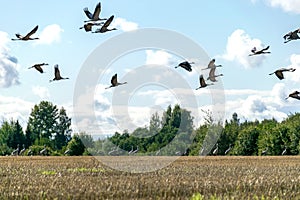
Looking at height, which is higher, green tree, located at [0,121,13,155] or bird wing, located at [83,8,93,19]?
green tree, located at [0,121,13,155]

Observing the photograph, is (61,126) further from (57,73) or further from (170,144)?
(57,73)

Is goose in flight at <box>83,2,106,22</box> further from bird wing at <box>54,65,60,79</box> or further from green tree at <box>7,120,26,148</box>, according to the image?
green tree at <box>7,120,26,148</box>

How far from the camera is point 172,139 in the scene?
54.0m

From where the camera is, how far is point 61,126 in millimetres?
117625

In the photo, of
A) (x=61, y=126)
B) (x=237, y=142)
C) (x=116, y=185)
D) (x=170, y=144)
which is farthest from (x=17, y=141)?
(x=116, y=185)

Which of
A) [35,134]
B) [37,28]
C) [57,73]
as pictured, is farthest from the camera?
[35,134]

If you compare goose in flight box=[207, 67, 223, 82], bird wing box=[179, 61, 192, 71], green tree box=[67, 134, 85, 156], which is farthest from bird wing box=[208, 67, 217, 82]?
green tree box=[67, 134, 85, 156]

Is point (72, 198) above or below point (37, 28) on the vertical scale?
below

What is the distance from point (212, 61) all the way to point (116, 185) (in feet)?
16.9

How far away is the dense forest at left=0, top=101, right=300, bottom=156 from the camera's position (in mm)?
53406

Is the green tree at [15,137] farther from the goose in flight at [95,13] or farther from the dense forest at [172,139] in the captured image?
the goose in flight at [95,13]

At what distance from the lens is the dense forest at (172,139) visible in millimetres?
53406

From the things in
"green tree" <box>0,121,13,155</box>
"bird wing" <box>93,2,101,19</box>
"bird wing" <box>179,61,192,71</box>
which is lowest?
"bird wing" <box>179,61,192,71</box>

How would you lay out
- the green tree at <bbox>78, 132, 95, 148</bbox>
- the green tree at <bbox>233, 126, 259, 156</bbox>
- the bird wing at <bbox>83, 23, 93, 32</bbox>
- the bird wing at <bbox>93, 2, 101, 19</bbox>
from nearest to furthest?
the bird wing at <bbox>93, 2, 101, 19</bbox> → the bird wing at <bbox>83, 23, 93, 32</bbox> → the green tree at <bbox>78, 132, 95, 148</bbox> → the green tree at <bbox>233, 126, 259, 156</bbox>
